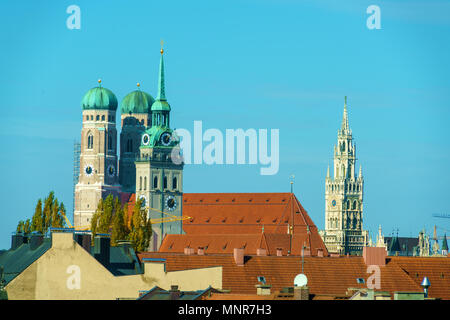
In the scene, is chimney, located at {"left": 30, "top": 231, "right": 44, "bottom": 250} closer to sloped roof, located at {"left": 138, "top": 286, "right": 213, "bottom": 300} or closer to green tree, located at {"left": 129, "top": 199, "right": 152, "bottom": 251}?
sloped roof, located at {"left": 138, "top": 286, "right": 213, "bottom": 300}

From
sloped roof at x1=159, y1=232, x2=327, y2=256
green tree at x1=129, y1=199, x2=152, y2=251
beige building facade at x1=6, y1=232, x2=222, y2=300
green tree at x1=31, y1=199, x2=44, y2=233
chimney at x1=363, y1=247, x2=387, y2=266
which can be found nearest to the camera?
beige building facade at x1=6, y1=232, x2=222, y2=300

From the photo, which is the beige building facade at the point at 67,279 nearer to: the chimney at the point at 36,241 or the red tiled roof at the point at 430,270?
the chimney at the point at 36,241

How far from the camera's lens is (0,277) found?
6994cm

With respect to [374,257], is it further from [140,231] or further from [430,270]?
[140,231]

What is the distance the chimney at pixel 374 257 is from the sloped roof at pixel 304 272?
0.41 metres

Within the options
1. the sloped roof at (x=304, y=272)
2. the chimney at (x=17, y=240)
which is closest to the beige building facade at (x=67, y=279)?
the chimney at (x=17, y=240)

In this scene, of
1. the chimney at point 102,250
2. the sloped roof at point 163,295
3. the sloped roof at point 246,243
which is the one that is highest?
the chimney at point 102,250

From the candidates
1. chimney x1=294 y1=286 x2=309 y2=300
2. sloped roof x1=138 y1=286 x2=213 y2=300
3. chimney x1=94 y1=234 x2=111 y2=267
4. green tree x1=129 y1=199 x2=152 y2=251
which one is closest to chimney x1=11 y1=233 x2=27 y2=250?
chimney x1=94 y1=234 x2=111 y2=267

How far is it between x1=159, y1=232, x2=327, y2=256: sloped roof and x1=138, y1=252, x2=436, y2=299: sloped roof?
165ft

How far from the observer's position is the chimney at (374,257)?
102 meters

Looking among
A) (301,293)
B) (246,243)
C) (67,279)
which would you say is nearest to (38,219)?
(246,243)

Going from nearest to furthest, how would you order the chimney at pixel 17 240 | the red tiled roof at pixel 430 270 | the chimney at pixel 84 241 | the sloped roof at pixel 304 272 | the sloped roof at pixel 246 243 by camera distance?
the chimney at pixel 84 241, the chimney at pixel 17 240, the sloped roof at pixel 304 272, the red tiled roof at pixel 430 270, the sloped roof at pixel 246 243

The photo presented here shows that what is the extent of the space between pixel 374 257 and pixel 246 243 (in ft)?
222

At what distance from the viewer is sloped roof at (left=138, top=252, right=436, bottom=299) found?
316 ft
